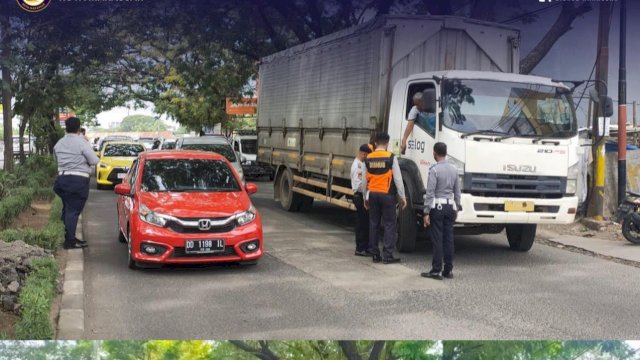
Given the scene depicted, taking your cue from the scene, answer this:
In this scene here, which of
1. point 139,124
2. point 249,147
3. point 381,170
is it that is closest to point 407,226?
point 381,170

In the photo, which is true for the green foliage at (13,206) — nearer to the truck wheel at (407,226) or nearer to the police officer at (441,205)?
the truck wheel at (407,226)

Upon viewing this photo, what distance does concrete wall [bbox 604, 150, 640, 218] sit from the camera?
43.9ft

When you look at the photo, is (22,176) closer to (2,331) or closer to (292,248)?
(292,248)

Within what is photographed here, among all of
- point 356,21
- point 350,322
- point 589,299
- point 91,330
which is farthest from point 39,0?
point 356,21

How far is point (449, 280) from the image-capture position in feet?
26.8

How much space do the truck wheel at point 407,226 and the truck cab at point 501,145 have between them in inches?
1.4

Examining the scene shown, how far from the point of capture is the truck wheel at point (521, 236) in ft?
32.8

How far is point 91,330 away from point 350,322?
219 cm

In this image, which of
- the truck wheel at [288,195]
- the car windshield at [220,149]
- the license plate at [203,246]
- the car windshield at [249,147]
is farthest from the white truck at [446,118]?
the car windshield at [249,147]

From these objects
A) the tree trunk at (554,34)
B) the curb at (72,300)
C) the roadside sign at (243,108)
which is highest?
the tree trunk at (554,34)

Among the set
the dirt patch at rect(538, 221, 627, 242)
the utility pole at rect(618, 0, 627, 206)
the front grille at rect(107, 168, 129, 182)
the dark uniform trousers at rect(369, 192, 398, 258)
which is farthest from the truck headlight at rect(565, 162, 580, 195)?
the front grille at rect(107, 168, 129, 182)

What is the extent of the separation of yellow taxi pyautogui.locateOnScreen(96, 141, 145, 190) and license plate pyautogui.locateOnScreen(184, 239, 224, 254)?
1143 centimetres

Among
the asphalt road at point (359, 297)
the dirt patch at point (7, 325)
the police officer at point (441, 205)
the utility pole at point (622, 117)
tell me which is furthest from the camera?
the utility pole at point (622, 117)

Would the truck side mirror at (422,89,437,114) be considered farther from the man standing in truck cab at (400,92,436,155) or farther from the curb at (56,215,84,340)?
the curb at (56,215,84,340)
